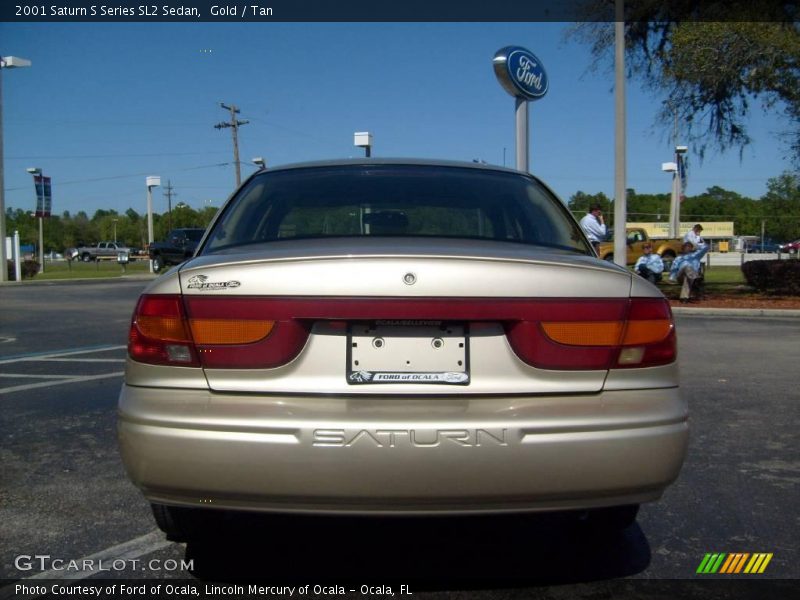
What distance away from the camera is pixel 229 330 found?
2668 mm

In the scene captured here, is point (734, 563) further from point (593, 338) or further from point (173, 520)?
point (173, 520)

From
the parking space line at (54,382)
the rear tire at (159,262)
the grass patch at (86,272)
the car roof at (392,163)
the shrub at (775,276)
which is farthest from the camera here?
the grass patch at (86,272)

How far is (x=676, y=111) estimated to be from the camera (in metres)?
19.1

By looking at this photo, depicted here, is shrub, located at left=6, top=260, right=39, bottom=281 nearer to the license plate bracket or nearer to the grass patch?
the grass patch

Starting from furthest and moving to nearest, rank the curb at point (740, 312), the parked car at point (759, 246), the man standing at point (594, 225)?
the parked car at point (759, 246) → the curb at point (740, 312) → the man standing at point (594, 225)

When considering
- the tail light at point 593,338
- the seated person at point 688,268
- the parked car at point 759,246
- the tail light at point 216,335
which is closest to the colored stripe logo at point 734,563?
the tail light at point 593,338

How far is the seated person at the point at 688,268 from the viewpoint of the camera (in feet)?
52.9

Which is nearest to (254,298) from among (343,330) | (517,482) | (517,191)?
(343,330)

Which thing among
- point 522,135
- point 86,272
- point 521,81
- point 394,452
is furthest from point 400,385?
point 86,272

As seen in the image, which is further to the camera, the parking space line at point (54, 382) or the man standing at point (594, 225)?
the man standing at point (594, 225)

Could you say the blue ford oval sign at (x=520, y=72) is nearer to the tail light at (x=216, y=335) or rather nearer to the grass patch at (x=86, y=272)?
the tail light at (x=216, y=335)

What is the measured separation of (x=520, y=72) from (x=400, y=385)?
600 inches

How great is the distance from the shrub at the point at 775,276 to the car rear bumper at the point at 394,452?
1702cm

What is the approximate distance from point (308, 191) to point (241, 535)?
5.26ft
